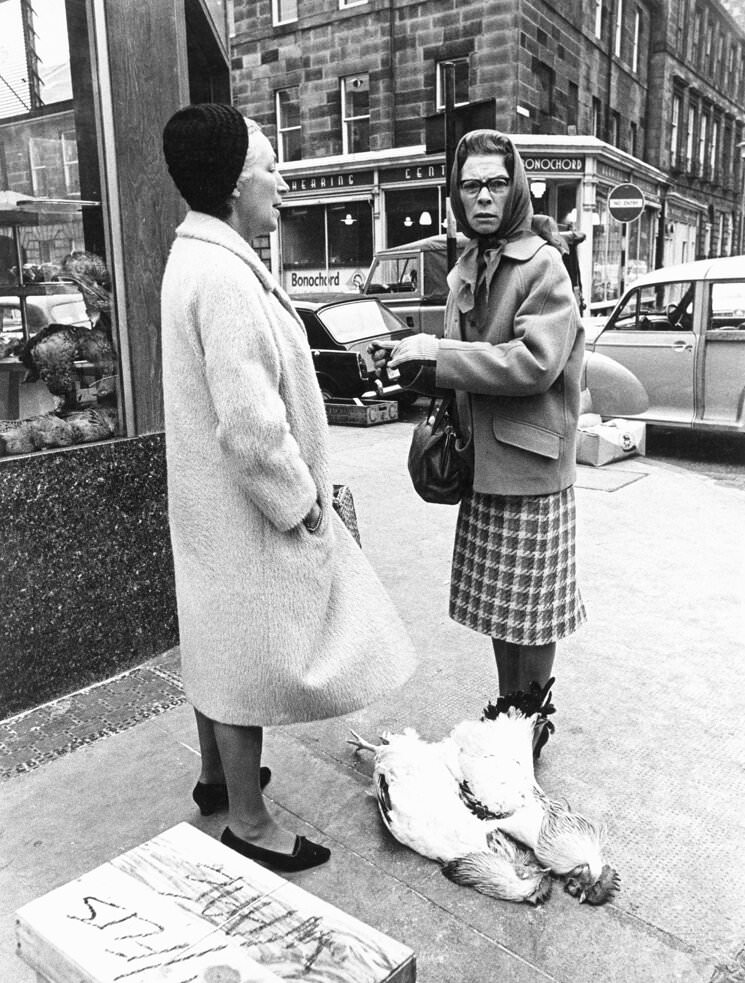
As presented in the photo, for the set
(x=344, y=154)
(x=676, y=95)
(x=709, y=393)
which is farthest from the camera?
(x=676, y=95)

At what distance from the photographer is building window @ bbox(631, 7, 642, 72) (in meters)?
28.8

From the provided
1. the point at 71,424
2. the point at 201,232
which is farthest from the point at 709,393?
the point at 201,232

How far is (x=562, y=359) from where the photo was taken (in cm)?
258

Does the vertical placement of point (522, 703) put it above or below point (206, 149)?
below

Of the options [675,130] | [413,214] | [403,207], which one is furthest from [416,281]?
[675,130]

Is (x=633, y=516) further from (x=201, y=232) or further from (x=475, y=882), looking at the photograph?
(x=201, y=232)

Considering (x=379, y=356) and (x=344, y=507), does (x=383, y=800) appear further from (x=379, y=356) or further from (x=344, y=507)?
(x=379, y=356)

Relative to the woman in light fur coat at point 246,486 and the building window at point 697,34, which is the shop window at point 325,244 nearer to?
the building window at point 697,34

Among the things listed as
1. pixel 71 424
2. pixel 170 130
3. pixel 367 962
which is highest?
pixel 170 130

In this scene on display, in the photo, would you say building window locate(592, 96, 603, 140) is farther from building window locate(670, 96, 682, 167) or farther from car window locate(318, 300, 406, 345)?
car window locate(318, 300, 406, 345)

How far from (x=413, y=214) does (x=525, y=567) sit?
21.2 metres

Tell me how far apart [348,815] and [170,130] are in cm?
197

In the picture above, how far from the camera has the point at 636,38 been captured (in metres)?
29.0

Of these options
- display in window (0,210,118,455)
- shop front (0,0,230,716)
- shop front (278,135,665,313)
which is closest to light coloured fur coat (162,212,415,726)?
shop front (0,0,230,716)
